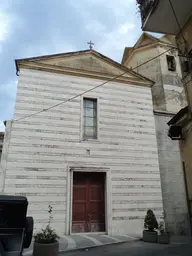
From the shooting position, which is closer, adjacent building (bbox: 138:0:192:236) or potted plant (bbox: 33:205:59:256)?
potted plant (bbox: 33:205:59:256)

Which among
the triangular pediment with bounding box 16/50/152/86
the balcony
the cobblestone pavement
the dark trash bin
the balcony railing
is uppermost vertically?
the triangular pediment with bounding box 16/50/152/86

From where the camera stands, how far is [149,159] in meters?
10.6

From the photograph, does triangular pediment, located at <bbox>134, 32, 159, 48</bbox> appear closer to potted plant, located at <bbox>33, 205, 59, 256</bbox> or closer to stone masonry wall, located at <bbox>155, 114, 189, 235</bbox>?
stone masonry wall, located at <bbox>155, 114, 189, 235</bbox>

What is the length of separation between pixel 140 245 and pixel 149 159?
422cm

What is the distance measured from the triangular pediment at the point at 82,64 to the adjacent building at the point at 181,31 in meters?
5.28

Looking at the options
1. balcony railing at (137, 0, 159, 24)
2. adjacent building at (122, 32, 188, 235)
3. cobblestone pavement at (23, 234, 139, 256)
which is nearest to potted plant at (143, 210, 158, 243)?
cobblestone pavement at (23, 234, 139, 256)

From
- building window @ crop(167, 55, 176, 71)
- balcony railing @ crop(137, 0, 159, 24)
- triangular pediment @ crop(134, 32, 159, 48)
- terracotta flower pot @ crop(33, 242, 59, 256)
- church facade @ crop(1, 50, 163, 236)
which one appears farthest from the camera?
triangular pediment @ crop(134, 32, 159, 48)

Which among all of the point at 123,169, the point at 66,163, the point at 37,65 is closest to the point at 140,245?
the point at 123,169

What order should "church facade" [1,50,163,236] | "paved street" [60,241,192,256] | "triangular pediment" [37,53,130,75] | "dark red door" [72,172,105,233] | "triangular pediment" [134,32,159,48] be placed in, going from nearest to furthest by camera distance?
"paved street" [60,241,192,256], "church facade" [1,50,163,236], "dark red door" [72,172,105,233], "triangular pediment" [37,53,130,75], "triangular pediment" [134,32,159,48]

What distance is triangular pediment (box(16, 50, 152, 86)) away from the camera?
1063 cm

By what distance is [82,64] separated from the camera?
11.5 m

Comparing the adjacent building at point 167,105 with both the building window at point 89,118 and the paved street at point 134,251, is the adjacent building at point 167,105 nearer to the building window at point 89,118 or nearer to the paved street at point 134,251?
the building window at point 89,118

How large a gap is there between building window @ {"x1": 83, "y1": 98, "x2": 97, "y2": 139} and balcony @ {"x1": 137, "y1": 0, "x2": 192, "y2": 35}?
5.25 metres

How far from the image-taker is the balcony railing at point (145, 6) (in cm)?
588
